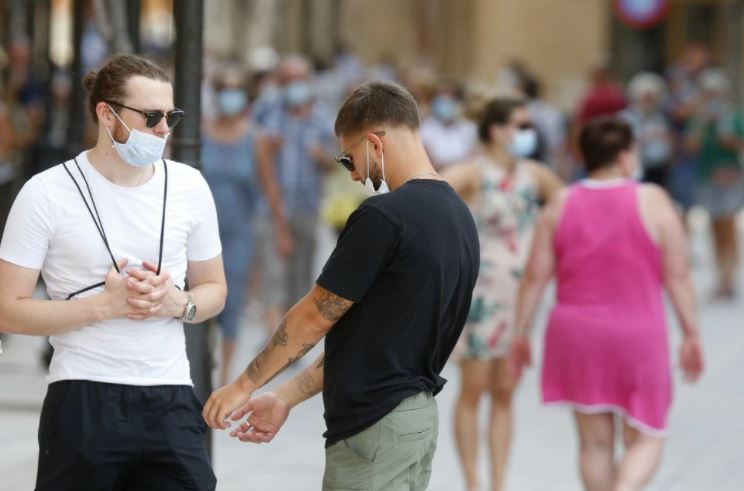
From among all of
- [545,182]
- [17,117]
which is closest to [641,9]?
[17,117]

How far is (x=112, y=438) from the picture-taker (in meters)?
4.16

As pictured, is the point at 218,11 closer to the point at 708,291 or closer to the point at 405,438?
the point at 708,291

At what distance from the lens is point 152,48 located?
2180 cm

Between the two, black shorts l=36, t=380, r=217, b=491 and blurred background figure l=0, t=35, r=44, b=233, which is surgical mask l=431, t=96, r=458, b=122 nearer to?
blurred background figure l=0, t=35, r=44, b=233

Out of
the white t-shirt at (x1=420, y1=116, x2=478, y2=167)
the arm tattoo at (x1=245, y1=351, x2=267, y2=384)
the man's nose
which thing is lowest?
the white t-shirt at (x1=420, y1=116, x2=478, y2=167)

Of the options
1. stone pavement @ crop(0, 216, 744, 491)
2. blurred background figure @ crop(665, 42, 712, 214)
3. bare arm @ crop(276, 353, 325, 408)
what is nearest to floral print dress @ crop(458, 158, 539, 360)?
stone pavement @ crop(0, 216, 744, 491)

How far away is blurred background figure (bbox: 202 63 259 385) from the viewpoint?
998 centimetres

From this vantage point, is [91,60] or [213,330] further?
[91,60]

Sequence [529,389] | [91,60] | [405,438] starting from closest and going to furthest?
[405,438] → [529,389] → [91,60]

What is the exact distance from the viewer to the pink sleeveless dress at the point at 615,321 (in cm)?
628

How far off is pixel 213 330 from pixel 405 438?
2.29 meters

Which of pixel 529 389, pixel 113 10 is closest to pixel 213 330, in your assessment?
pixel 113 10

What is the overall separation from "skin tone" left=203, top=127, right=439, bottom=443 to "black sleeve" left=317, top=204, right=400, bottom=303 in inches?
2.4

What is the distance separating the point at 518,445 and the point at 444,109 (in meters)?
6.62
